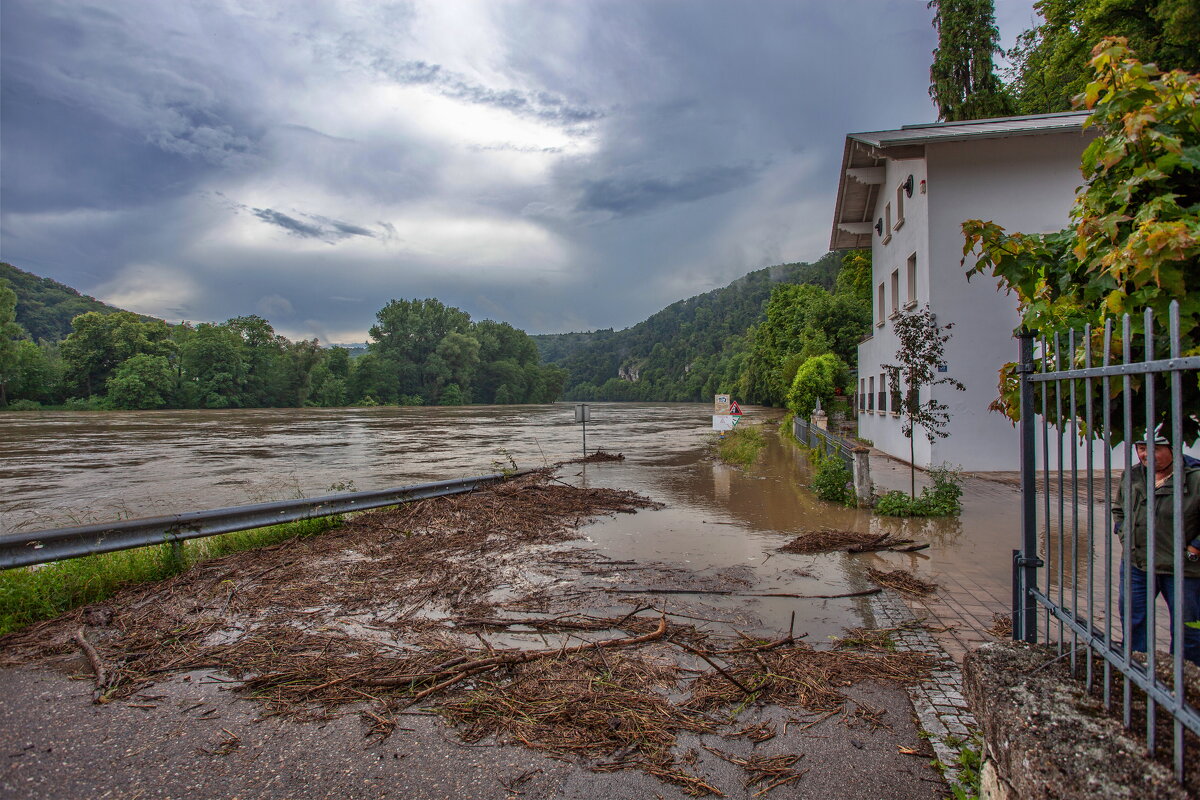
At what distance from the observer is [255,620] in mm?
5754

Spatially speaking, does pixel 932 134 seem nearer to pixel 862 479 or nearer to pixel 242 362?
pixel 862 479

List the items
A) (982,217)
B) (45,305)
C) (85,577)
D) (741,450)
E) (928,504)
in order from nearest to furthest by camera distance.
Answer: (85,577), (928,504), (982,217), (741,450), (45,305)

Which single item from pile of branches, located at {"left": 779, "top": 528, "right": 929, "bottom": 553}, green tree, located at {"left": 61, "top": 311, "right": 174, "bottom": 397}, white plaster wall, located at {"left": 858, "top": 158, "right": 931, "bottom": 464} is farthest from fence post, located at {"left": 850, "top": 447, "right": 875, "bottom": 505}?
green tree, located at {"left": 61, "top": 311, "right": 174, "bottom": 397}

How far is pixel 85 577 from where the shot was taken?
641 cm

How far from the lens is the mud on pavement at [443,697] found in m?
3.35

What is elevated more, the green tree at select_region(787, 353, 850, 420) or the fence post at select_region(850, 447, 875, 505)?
the green tree at select_region(787, 353, 850, 420)

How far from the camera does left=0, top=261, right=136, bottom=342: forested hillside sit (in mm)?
143375

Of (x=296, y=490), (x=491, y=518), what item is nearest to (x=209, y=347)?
(x=296, y=490)

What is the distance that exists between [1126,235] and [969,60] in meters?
34.1

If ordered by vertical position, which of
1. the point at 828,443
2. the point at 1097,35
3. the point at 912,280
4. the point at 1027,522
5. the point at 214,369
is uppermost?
the point at 1097,35

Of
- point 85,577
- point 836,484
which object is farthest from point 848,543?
point 85,577

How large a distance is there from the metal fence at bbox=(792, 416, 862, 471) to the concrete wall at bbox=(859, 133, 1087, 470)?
8.12ft

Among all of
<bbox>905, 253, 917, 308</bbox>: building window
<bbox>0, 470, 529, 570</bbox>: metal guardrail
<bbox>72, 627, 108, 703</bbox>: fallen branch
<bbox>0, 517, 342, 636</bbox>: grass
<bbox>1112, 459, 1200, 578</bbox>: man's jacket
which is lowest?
<bbox>72, 627, 108, 703</bbox>: fallen branch

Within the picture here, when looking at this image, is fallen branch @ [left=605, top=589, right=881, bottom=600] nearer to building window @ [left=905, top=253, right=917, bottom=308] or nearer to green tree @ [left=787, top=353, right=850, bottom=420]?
building window @ [left=905, top=253, right=917, bottom=308]
